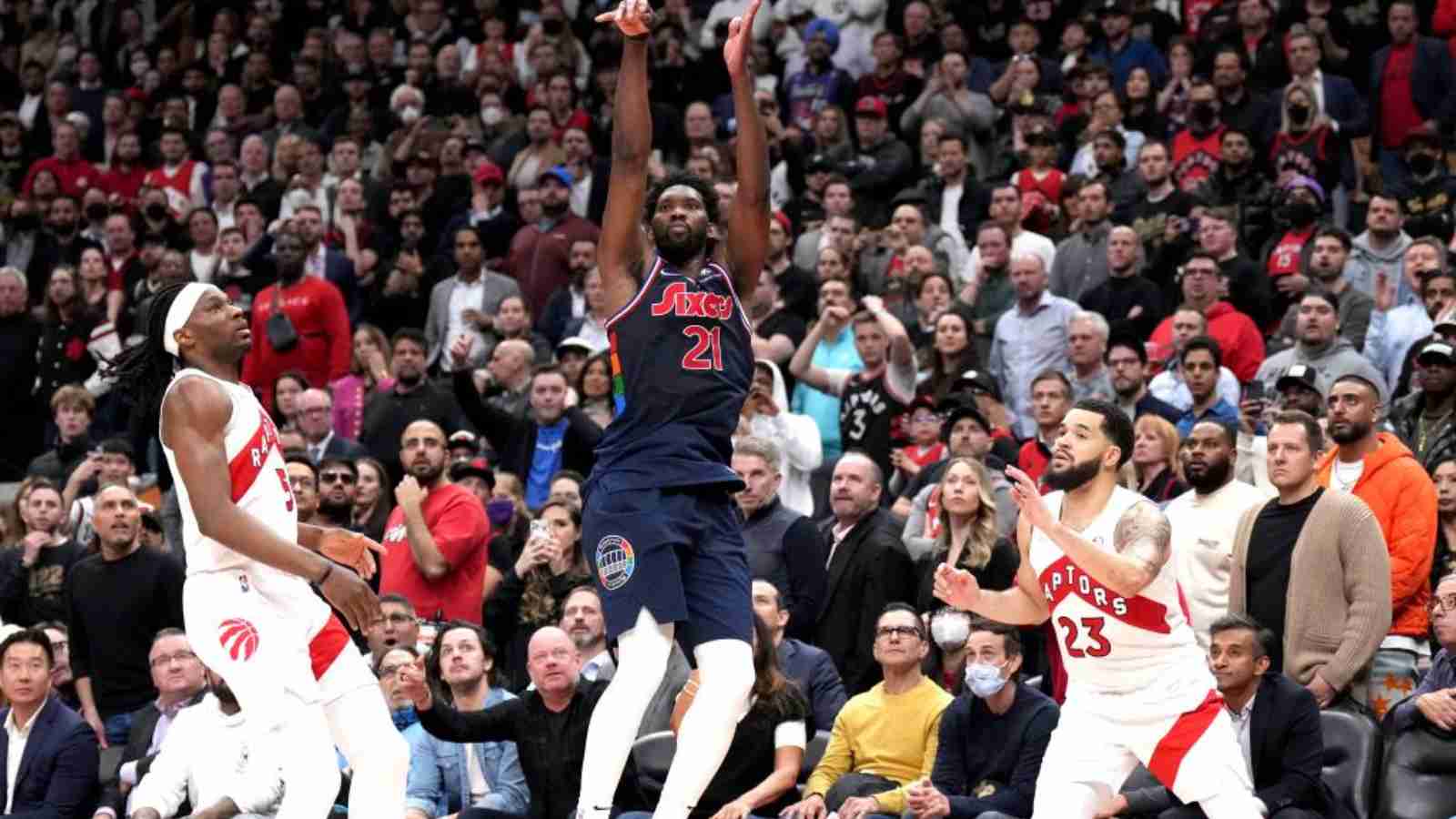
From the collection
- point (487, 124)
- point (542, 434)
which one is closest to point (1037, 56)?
point (487, 124)

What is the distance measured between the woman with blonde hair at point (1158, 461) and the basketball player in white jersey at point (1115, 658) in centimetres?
331

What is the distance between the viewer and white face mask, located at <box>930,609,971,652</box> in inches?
402

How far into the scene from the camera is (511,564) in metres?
12.2

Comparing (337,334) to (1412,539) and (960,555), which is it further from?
(1412,539)

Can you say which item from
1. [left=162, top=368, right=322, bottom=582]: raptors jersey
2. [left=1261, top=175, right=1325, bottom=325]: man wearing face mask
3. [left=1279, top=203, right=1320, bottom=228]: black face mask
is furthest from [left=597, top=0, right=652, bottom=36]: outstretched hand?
[left=1279, top=203, right=1320, bottom=228]: black face mask

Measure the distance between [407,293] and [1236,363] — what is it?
22.6 feet

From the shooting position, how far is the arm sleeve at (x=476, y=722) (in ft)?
31.2

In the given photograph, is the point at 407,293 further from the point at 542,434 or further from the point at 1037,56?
the point at 1037,56

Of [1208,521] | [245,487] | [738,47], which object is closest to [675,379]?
[738,47]

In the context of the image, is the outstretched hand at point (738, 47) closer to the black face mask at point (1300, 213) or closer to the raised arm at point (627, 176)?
the raised arm at point (627, 176)

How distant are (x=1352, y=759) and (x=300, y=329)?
29.9ft

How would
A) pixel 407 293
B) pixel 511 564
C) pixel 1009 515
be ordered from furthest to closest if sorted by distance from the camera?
pixel 407 293
pixel 511 564
pixel 1009 515

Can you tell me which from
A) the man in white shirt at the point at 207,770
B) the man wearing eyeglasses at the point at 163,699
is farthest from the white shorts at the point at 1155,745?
the man wearing eyeglasses at the point at 163,699

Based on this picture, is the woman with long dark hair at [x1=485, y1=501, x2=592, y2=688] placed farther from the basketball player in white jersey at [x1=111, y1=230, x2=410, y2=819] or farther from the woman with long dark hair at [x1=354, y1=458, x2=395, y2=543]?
the basketball player in white jersey at [x1=111, y1=230, x2=410, y2=819]
